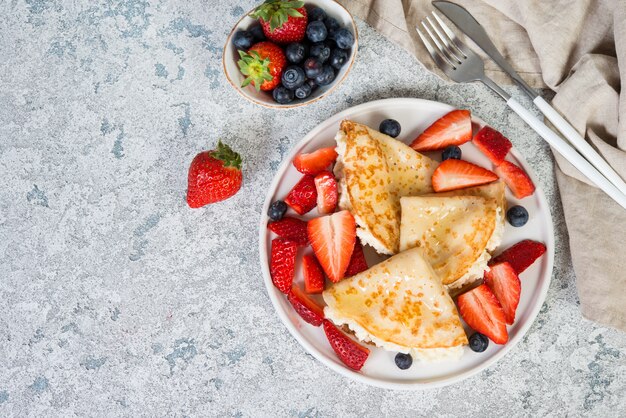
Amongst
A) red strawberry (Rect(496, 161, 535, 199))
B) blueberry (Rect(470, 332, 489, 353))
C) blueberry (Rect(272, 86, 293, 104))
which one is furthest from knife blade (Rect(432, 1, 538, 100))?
blueberry (Rect(470, 332, 489, 353))

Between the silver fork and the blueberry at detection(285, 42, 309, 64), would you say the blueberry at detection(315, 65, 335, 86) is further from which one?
the silver fork

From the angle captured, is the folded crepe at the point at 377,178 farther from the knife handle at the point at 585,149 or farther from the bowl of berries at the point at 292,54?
the knife handle at the point at 585,149

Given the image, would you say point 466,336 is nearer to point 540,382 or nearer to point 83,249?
point 540,382

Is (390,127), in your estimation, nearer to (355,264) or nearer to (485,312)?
(355,264)

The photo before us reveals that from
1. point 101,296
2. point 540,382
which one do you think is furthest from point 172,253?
point 540,382

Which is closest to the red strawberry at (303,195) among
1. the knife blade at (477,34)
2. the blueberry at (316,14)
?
the blueberry at (316,14)

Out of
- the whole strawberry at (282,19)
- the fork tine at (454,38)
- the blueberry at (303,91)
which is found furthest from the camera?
the fork tine at (454,38)
